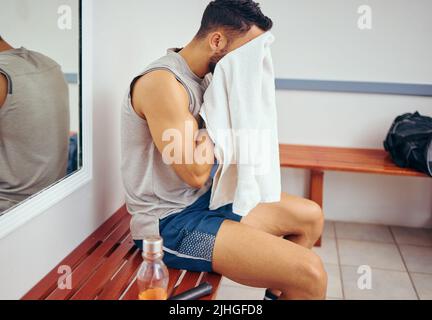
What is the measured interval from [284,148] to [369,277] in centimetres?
95

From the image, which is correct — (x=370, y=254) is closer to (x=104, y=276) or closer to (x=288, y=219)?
(x=288, y=219)

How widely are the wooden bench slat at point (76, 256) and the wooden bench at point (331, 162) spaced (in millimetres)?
1052

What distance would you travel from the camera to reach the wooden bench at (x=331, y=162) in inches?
102

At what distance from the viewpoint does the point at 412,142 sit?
101 inches

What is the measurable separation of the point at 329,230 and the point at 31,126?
6.87 feet

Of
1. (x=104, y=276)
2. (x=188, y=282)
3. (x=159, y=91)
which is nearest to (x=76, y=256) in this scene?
(x=104, y=276)

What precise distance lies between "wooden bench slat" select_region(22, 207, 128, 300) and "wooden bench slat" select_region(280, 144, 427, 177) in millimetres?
1055

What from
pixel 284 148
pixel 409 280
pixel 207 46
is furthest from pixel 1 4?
pixel 409 280

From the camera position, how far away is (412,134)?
8.44ft

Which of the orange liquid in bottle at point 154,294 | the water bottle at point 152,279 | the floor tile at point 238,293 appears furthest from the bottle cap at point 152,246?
the floor tile at point 238,293

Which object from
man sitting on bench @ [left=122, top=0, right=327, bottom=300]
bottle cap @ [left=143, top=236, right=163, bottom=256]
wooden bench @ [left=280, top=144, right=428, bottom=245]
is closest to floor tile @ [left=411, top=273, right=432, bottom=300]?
wooden bench @ [left=280, top=144, right=428, bottom=245]

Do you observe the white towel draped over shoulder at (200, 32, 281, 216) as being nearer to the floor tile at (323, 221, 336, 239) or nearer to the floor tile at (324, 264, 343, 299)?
the floor tile at (324, 264, 343, 299)

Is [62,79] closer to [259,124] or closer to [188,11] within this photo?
[259,124]
